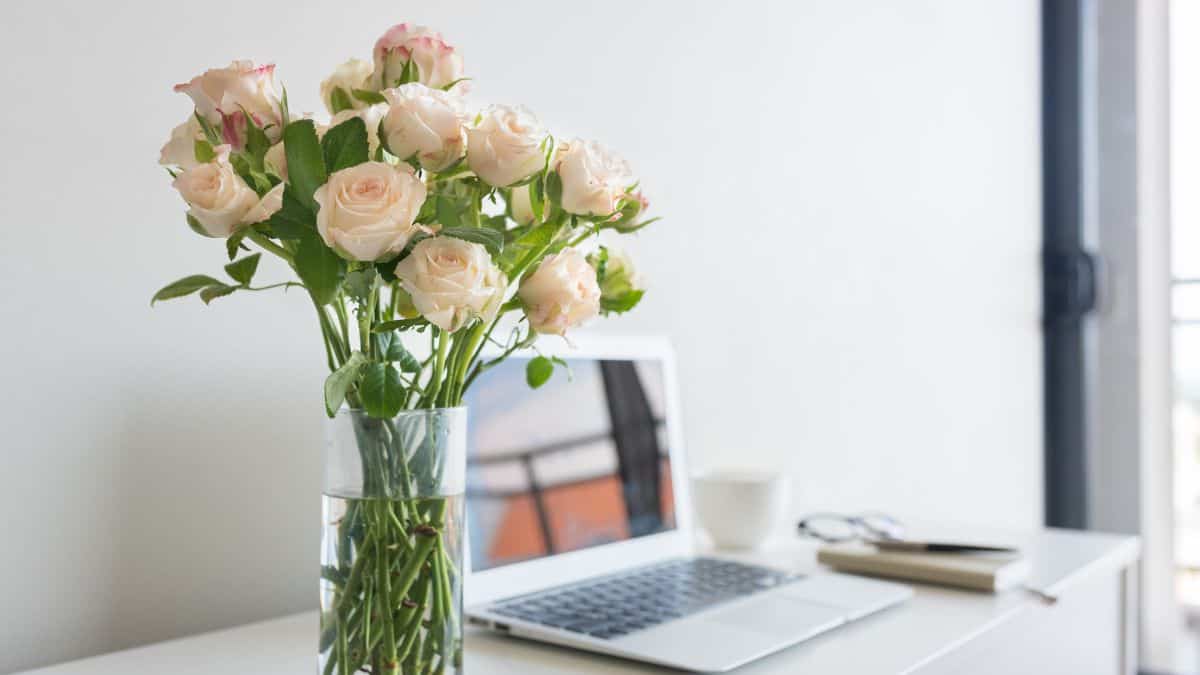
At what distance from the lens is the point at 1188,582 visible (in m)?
2.54

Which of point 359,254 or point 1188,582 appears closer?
point 359,254

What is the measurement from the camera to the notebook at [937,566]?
1079 mm

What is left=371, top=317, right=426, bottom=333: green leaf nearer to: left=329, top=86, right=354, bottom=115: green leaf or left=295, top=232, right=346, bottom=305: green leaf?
left=295, top=232, right=346, bottom=305: green leaf

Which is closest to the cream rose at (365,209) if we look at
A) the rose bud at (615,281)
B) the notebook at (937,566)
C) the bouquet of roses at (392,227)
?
the bouquet of roses at (392,227)

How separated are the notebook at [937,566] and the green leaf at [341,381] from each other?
2.32ft

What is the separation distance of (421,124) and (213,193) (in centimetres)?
12

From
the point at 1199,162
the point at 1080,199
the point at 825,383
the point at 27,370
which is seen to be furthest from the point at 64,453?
the point at 1199,162

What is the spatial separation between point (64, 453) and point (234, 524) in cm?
16

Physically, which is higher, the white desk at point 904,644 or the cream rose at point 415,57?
the cream rose at point 415,57

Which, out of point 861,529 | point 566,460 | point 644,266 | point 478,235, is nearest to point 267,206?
point 478,235

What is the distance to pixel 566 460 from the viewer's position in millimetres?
1052

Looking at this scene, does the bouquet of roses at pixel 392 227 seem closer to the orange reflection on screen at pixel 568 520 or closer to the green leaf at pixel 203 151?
the green leaf at pixel 203 151

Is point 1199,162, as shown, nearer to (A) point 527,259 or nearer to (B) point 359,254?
(A) point 527,259

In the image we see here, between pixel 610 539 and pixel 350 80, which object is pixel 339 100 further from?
pixel 610 539
